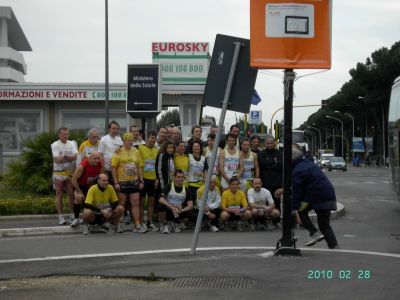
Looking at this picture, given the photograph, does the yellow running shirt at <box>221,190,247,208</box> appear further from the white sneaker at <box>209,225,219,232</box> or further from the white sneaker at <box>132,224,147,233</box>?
the white sneaker at <box>132,224,147,233</box>

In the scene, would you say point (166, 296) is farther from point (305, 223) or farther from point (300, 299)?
point (305, 223)

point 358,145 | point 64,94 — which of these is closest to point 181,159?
point 64,94

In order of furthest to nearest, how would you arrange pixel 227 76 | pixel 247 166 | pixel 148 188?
pixel 247 166 → pixel 148 188 → pixel 227 76

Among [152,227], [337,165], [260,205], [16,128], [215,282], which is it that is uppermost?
[16,128]

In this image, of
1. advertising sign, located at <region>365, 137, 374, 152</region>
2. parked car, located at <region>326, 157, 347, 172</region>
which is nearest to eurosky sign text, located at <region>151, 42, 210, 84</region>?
parked car, located at <region>326, 157, 347, 172</region>

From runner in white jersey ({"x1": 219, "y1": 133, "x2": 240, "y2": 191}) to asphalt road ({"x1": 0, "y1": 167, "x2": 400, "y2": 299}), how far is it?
168cm

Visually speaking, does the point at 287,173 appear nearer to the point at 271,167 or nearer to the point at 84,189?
the point at 271,167

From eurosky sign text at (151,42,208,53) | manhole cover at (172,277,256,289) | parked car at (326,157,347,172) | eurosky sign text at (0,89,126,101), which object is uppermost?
eurosky sign text at (151,42,208,53)

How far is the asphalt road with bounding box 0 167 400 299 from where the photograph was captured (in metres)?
6.80

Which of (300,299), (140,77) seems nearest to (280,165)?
(140,77)

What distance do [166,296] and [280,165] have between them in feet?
24.1

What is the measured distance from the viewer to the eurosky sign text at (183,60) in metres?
38.8

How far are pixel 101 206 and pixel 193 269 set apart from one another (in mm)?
4962

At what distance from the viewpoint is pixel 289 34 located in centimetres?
870
